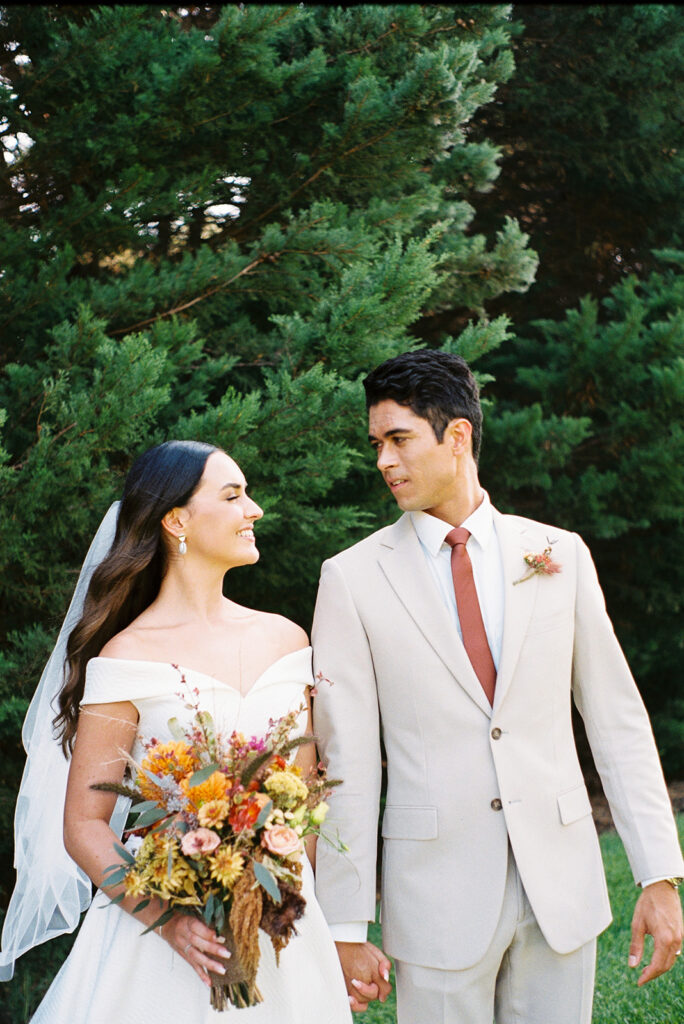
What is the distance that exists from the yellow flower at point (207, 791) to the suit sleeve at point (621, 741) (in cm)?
119

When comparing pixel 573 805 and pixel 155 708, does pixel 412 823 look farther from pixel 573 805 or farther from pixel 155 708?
pixel 155 708

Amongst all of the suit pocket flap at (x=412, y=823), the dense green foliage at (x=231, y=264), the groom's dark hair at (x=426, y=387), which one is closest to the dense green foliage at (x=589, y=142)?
the dense green foliage at (x=231, y=264)

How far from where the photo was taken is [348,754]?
264 centimetres

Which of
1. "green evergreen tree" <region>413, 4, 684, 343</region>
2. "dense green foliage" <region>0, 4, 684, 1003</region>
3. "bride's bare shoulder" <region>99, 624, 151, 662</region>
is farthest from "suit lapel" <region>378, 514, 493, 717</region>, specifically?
"green evergreen tree" <region>413, 4, 684, 343</region>

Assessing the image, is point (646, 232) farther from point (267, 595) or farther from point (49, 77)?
point (49, 77)

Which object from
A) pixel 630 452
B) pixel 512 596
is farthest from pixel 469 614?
pixel 630 452

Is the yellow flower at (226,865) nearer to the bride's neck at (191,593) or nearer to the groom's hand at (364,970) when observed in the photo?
the groom's hand at (364,970)

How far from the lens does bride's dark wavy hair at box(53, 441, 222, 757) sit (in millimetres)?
2822

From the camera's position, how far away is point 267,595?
584 cm

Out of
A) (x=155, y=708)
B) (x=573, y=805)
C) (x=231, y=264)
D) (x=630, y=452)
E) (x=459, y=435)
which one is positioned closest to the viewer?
(x=155, y=708)

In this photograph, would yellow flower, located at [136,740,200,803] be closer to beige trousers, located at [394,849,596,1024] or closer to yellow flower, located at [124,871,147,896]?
yellow flower, located at [124,871,147,896]

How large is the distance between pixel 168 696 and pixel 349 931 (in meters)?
0.80

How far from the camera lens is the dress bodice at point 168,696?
255 cm

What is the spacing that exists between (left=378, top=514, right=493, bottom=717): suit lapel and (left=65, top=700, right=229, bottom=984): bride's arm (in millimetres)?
837
